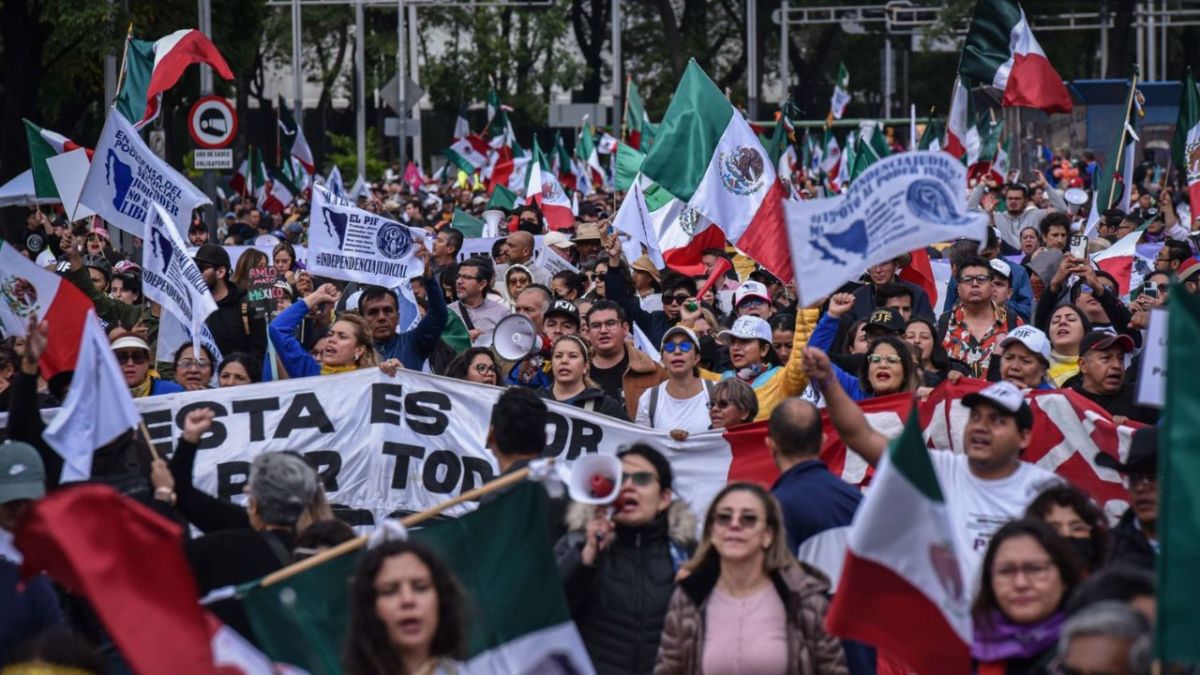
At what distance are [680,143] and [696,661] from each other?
6603 millimetres

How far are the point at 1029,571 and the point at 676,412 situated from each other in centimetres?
453

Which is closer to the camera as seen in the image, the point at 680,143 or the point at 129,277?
the point at 680,143

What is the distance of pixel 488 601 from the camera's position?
6.19 m

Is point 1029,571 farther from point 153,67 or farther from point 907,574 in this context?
point 153,67

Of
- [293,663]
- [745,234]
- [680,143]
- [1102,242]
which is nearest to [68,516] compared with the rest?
[293,663]

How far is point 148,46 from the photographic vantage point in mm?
18000

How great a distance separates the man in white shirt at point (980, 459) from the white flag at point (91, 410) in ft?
7.54

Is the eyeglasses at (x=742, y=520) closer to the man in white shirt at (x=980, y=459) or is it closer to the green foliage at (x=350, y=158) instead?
the man in white shirt at (x=980, y=459)

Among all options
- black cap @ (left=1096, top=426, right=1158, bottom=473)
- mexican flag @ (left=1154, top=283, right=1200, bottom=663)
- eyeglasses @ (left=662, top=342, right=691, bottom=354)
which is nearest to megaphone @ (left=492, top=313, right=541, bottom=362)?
eyeglasses @ (left=662, top=342, right=691, bottom=354)

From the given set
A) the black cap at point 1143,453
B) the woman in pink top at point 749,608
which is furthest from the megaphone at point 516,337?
the woman in pink top at point 749,608

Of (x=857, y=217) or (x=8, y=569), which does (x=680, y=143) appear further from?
(x=8, y=569)

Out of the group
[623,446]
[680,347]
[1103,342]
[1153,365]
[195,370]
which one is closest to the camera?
[1153,365]

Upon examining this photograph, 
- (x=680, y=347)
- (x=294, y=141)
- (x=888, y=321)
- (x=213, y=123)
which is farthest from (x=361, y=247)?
(x=294, y=141)

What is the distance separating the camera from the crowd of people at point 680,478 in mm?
5617
